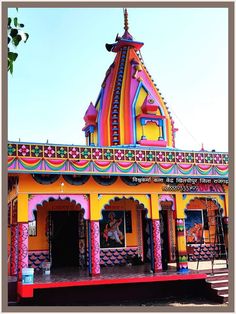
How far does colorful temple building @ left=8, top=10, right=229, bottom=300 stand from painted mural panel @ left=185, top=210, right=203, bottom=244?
41 mm

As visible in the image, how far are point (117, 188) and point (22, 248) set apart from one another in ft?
11.5

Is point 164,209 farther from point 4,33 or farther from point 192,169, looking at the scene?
point 4,33

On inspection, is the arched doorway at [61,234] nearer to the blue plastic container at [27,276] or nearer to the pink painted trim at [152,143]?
the pink painted trim at [152,143]

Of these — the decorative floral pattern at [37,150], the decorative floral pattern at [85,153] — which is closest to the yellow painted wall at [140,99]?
the decorative floral pattern at [85,153]

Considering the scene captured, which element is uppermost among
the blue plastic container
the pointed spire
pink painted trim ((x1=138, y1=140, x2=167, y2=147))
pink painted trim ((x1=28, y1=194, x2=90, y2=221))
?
the pointed spire

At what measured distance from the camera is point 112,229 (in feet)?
54.0

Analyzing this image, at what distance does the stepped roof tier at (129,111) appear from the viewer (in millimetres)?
17422

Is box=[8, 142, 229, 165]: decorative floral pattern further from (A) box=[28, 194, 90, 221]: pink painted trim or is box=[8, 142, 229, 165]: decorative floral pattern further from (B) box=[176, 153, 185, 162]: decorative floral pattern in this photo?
(A) box=[28, 194, 90, 221]: pink painted trim

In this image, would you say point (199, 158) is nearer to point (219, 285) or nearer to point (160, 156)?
point (160, 156)

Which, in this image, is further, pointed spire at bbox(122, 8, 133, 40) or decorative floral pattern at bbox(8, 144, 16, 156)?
pointed spire at bbox(122, 8, 133, 40)

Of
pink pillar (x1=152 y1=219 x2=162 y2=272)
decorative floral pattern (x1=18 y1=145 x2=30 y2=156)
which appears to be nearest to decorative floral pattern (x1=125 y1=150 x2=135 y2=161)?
pink pillar (x1=152 y1=219 x2=162 y2=272)

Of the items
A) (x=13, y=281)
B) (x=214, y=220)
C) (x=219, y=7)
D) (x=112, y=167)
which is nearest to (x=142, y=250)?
(x=214, y=220)

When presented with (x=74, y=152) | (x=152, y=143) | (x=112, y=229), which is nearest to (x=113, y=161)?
(x=74, y=152)

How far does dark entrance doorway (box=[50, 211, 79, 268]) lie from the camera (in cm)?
1599
